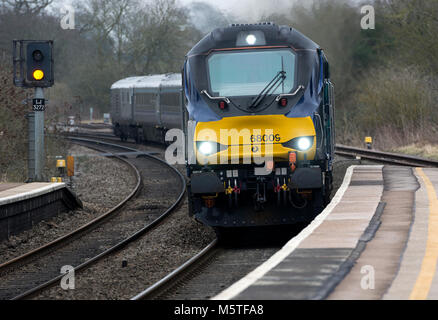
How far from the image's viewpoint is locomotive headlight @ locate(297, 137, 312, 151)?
1145cm

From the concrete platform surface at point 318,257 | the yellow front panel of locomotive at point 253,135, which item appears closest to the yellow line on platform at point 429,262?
the concrete platform surface at point 318,257

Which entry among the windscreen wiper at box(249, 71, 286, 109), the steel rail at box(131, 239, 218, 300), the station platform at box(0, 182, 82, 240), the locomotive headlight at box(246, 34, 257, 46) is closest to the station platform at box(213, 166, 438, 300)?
the steel rail at box(131, 239, 218, 300)

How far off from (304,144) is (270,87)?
0.97 m

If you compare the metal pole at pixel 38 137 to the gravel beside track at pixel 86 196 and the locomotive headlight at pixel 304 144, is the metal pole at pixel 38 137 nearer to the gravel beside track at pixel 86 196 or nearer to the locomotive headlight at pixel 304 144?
the gravel beside track at pixel 86 196

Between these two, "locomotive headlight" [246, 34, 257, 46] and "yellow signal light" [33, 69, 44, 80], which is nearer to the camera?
"locomotive headlight" [246, 34, 257, 46]

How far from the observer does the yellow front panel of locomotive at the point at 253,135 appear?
11414 mm

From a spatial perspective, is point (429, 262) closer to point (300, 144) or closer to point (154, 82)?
point (300, 144)

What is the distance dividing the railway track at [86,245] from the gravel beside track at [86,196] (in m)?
0.39

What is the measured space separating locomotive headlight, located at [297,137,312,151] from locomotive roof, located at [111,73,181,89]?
18291 mm

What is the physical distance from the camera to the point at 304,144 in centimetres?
1147

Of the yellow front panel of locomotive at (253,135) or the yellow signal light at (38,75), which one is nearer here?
the yellow front panel of locomotive at (253,135)

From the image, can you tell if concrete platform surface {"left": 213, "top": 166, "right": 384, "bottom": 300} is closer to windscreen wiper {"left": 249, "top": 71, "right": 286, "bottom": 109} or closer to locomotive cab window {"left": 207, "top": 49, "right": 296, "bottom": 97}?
windscreen wiper {"left": 249, "top": 71, "right": 286, "bottom": 109}

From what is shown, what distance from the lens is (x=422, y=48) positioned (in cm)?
3475
